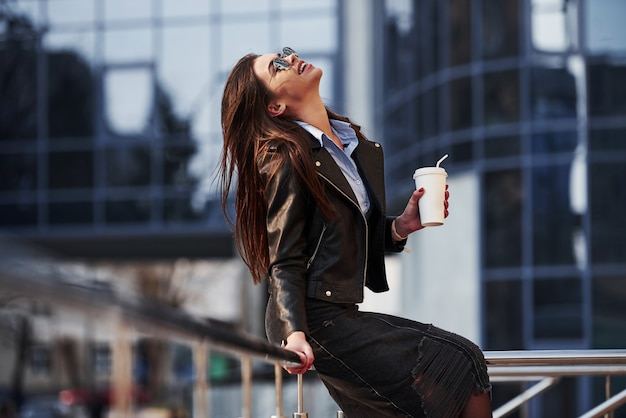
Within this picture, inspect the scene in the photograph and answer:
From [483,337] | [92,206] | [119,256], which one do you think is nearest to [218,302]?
[119,256]

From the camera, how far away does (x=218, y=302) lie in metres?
39.9

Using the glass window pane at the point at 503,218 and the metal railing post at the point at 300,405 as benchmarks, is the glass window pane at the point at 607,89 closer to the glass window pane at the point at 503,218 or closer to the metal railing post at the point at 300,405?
the glass window pane at the point at 503,218

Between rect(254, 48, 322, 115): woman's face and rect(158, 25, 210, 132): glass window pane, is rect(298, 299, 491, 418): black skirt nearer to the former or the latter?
rect(254, 48, 322, 115): woman's face

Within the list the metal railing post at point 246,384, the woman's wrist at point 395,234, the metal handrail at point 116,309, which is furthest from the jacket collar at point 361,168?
the metal handrail at point 116,309

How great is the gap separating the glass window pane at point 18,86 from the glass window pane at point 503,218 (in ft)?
39.2

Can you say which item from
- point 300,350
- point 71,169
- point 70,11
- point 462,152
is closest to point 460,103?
point 462,152

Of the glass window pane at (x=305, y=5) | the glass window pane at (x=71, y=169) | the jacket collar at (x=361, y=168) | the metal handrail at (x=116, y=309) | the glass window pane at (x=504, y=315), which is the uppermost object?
the glass window pane at (x=305, y=5)

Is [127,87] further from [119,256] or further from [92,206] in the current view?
[119,256]

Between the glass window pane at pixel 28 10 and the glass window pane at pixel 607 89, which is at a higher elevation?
the glass window pane at pixel 28 10

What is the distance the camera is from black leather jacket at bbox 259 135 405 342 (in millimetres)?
2941

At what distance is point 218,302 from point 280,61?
36.9 m

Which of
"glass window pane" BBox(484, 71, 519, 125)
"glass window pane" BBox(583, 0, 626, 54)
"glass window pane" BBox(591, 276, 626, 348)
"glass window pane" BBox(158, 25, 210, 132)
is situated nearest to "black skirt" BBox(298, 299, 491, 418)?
"glass window pane" BBox(591, 276, 626, 348)

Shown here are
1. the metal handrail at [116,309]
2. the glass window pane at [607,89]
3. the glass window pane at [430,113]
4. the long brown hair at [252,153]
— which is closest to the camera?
the metal handrail at [116,309]

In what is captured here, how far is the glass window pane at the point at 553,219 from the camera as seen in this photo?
15219mm
